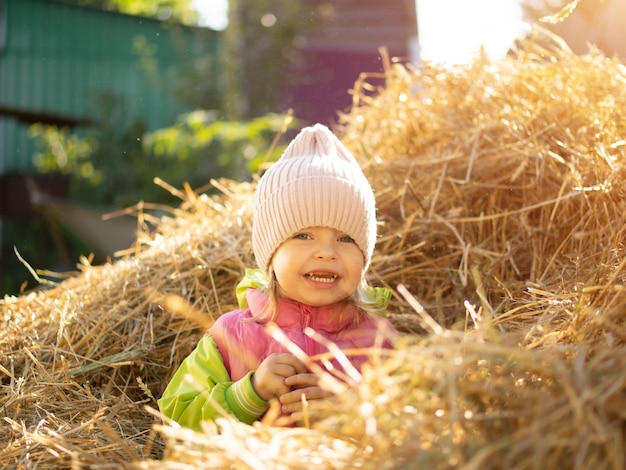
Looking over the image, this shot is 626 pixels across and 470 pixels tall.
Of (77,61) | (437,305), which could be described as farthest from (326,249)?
(77,61)

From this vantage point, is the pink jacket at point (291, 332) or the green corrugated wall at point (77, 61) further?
the green corrugated wall at point (77, 61)

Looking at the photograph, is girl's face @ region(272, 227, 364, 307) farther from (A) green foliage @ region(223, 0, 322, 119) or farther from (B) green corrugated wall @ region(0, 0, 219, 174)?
(B) green corrugated wall @ region(0, 0, 219, 174)

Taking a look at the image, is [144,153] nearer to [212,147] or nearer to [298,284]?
[212,147]

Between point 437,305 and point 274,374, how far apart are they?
2.87 ft

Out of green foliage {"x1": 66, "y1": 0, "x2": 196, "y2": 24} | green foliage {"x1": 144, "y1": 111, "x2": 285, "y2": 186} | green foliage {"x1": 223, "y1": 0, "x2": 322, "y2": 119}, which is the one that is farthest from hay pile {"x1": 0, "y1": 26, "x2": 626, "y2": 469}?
green foliage {"x1": 66, "y1": 0, "x2": 196, "y2": 24}

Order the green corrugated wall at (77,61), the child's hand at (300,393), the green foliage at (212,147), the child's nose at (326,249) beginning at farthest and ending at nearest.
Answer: the green corrugated wall at (77,61) → the green foliage at (212,147) → the child's nose at (326,249) → the child's hand at (300,393)

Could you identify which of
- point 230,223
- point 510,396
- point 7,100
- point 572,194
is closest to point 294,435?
point 510,396

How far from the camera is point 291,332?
2330mm

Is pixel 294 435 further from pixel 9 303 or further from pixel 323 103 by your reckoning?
pixel 323 103

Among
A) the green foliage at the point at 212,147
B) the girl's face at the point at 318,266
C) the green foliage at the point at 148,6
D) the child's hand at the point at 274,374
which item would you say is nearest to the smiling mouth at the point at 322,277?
the girl's face at the point at 318,266

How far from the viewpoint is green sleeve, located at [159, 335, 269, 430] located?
2.15 meters

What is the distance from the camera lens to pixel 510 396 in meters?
1.50

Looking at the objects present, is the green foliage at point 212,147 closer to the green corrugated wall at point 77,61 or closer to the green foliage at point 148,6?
the green corrugated wall at point 77,61

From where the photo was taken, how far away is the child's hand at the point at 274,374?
2.11 meters
